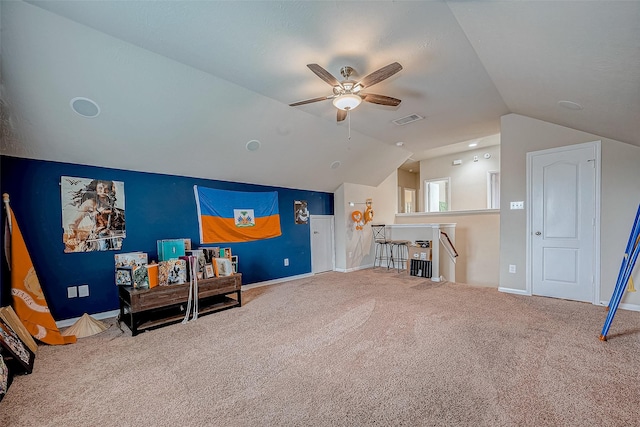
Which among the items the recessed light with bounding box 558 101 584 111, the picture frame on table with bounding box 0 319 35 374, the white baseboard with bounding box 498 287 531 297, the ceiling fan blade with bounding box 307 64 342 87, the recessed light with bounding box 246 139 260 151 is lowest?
the white baseboard with bounding box 498 287 531 297

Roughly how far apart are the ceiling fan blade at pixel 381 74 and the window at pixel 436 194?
6.68 m

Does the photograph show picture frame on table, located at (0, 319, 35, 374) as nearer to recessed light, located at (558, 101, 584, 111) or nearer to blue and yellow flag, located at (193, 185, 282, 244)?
blue and yellow flag, located at (193, 185, 282, 244)

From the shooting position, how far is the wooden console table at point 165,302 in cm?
296

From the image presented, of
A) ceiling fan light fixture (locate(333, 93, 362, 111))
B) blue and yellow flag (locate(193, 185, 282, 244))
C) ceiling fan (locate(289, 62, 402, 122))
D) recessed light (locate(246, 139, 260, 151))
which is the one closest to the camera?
ceiling fan (locate(289, 62, 402, 122))

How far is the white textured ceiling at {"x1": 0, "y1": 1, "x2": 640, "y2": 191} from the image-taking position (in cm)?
192

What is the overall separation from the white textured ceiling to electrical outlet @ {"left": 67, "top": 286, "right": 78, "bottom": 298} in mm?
1560

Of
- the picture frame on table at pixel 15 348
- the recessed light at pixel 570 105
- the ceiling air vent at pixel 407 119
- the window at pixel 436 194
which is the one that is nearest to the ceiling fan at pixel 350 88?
the ceiling air vent at pixel 407 119

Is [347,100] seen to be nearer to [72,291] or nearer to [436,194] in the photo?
[72,291]

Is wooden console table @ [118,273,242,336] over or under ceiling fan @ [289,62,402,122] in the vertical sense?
under

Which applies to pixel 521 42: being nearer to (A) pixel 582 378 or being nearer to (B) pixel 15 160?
(A) pixel 582 378

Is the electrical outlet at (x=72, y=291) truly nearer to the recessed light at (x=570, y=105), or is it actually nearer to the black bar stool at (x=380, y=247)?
the black bar stool at (x=380, y=247)

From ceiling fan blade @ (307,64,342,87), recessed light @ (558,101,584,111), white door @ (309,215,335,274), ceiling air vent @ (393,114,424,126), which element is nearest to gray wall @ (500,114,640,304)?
recessed light @ (558,101,584,111)

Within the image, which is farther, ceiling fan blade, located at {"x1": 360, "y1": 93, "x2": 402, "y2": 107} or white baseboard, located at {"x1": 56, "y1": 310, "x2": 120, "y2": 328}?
white baseboard, located at {"x1": 56, "y1": 310, "x2": 120, "y2": 328}

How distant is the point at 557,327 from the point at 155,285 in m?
4.57
